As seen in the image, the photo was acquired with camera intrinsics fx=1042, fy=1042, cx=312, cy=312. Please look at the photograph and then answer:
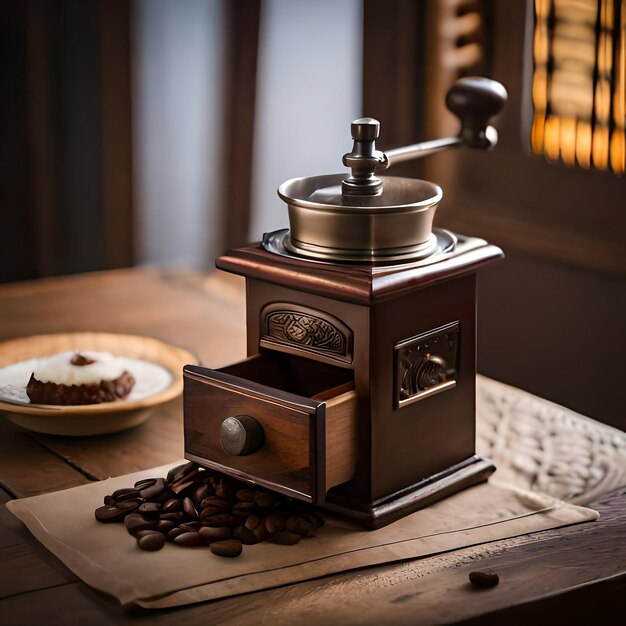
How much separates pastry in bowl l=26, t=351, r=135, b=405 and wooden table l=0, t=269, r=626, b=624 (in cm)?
7

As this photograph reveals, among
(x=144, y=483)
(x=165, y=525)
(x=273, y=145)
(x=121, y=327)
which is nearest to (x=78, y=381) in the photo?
(x=144, y=483)

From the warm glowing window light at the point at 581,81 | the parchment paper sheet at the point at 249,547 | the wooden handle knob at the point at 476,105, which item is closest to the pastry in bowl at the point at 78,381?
the parchment paper sheet at the point at 249,547

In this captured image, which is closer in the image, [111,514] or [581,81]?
[111,514]

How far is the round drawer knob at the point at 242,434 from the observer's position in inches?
47.7

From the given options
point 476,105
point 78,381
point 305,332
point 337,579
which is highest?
point 476,105

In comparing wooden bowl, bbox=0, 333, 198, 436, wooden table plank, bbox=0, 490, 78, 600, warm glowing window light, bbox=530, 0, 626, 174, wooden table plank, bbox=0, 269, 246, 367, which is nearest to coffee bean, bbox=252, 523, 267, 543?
wooden table plank, bbox=0, 490, 78, 600

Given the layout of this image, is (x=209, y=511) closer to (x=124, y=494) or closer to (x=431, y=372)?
(x=124, y=494)

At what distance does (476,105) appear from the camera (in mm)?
1463

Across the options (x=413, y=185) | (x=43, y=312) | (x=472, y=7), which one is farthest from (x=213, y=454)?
(x=472, y=7)

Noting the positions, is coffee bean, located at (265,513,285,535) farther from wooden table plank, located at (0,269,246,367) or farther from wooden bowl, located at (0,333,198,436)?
wooden table plank, located at (0,269,246,367)

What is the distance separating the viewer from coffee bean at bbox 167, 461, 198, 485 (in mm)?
1313

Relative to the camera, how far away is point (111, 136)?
373 cm

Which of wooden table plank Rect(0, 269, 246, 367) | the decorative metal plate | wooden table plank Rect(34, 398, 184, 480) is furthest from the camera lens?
wooden table plank Rect(0, 269, 246, 367)

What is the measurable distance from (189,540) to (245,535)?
0.07 meters
